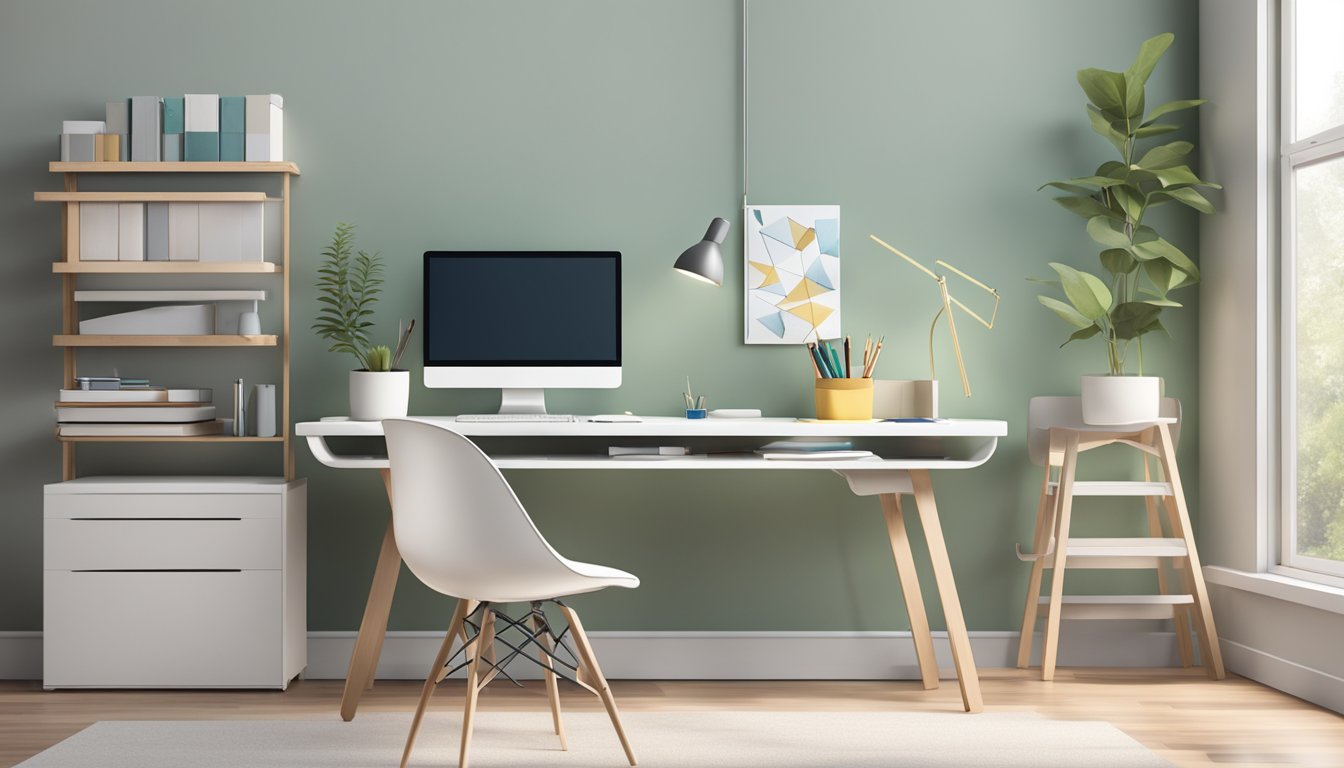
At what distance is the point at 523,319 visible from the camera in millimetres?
3314

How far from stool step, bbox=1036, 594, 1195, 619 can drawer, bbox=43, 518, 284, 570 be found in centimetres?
257

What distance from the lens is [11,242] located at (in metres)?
3.46

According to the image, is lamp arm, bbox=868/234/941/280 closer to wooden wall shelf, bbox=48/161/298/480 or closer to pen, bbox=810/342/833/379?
pen, bbox=810/342/833/379

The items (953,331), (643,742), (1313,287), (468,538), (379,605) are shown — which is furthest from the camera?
(953,331)

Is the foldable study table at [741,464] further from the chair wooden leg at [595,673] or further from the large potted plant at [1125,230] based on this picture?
the chair wooden leg at [595,673]

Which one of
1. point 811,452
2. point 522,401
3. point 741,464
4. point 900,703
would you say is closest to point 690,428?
point 741,464

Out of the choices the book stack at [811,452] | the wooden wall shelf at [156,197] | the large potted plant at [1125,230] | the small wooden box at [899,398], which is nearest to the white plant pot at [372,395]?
the wooden wall shelf at [156,197]

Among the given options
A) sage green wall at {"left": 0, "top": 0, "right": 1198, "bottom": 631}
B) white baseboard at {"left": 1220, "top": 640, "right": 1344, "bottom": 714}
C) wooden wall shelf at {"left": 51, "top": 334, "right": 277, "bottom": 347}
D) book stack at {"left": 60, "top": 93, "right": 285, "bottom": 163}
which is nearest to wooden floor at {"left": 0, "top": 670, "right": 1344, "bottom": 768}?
white baseboard at {"left": 1220, "top": 640, "right": 1344, "bottom": 714}

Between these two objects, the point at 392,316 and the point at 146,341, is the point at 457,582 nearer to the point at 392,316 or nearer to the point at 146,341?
the point at 392,316

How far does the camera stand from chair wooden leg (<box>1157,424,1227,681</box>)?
3.30 m

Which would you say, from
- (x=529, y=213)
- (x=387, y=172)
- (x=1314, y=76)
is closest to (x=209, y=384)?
(x=387, y=172)

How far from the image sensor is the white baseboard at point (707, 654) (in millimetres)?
3412

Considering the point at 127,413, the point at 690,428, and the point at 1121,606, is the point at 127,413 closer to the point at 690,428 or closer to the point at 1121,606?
the point at 690,428

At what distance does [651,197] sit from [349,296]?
3.33ft
